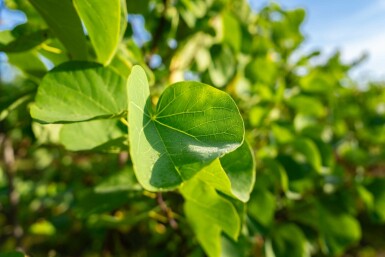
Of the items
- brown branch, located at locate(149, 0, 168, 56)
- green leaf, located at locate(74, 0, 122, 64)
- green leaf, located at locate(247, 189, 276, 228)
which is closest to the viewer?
green leaf, located at locate(74, 0, 122, 64)

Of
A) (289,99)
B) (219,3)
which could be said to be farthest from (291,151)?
(219,3)

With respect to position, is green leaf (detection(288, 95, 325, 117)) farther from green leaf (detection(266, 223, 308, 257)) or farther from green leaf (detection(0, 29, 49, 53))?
green leaf (detection(0, 29, 49, 53))

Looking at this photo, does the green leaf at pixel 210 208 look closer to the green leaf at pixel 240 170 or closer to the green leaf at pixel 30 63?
the green leaf at pixel 240 170

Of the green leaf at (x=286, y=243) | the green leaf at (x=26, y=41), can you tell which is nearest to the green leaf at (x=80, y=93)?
the green leaf at (x=26, y=41)

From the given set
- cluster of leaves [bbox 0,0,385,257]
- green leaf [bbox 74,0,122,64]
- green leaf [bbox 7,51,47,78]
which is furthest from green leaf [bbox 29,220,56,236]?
green leaf [bbox 74,0,122,64]

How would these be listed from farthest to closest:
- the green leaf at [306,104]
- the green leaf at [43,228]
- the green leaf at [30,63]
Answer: the green leaf at [43,228], the green leaf at [306,104], the green leaf at [30,63]

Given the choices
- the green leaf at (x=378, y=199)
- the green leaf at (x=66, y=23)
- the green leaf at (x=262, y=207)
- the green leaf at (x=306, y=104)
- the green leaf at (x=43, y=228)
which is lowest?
the green leaf at (x=43, y=228)

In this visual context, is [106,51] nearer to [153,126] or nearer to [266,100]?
[153,126]
